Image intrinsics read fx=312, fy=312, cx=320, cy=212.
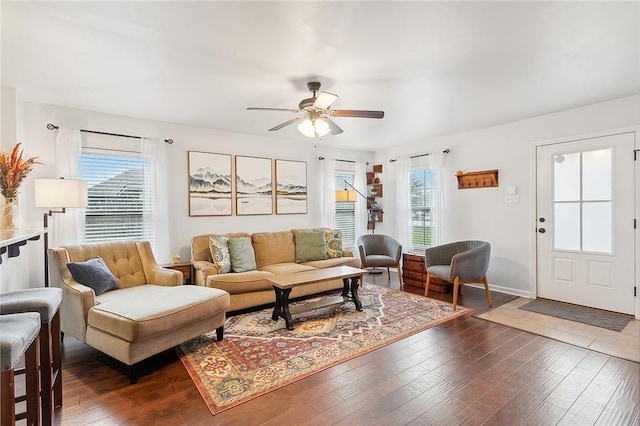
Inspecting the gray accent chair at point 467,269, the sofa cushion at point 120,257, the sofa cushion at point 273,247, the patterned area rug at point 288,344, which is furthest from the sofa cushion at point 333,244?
the sofa cushion at point 120,257

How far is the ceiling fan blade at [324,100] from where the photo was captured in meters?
2.59

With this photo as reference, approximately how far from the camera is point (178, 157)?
4.34 m

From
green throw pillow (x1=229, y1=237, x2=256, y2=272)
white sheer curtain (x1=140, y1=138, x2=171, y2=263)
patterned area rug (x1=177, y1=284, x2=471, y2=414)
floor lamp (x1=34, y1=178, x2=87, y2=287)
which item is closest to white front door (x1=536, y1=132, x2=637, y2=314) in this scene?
patterned area rug (x1=177, y1=284, x2=471, y2=414)

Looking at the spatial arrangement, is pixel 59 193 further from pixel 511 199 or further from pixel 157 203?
pixel 511 199

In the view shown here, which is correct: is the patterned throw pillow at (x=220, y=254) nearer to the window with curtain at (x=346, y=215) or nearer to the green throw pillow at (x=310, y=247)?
the green throw pillow at (x=310, y=247)

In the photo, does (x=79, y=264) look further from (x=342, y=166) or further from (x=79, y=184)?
(x=342, y=166)

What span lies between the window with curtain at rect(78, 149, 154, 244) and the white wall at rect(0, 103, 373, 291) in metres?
0.31

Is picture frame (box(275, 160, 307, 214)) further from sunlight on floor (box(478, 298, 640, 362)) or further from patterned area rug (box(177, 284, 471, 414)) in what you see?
sunlight on floor (box(478, 298, 640, 362))

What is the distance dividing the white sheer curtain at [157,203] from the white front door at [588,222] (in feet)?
16.4

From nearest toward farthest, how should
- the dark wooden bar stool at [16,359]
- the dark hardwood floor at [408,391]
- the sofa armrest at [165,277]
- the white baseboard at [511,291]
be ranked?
the dark wooden bar stool at [16,359], the dark hardwood floor at [408,391], the sofa armrest at [165,277], the white baseboard at [511,291]

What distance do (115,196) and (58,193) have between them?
101cm

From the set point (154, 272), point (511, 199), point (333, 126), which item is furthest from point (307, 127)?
point (511, 199)

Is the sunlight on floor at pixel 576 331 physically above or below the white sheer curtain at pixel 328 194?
below

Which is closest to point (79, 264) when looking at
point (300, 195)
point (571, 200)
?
point (300, 195)
